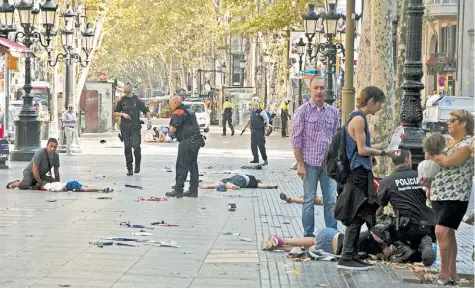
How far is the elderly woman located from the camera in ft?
30.1

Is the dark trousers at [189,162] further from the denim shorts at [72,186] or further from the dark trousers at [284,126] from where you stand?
the dark trousers at [284,126]

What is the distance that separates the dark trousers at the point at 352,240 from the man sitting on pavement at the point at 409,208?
383 millimetres

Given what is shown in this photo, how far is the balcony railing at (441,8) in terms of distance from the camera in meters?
63.7

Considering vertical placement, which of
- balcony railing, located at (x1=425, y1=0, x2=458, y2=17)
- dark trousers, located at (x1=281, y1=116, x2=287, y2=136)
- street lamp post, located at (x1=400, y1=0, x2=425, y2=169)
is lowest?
dark trousers, located at (x1=281, y1=116, x2=287, y2=136)

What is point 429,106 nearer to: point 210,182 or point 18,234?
point 210,182

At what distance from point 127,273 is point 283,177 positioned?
1481 centimetres

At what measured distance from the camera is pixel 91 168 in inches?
1008

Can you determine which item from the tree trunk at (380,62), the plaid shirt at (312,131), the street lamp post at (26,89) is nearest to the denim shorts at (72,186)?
the tree trunk at (380,62)

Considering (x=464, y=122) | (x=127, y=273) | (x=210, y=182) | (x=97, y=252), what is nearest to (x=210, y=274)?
(x=127, y=273)

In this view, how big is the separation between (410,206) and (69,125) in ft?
78.3

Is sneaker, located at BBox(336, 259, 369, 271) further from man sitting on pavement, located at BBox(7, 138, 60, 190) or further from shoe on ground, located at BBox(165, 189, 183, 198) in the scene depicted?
man sitting on pavement, located at BBox(7, 138, 60, 190)

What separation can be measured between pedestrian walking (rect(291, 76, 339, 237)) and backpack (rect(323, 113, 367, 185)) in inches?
66.5

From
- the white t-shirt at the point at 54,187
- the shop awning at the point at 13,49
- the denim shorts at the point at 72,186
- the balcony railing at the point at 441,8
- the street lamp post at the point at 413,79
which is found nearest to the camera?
the street lamp post at the point at 413,79

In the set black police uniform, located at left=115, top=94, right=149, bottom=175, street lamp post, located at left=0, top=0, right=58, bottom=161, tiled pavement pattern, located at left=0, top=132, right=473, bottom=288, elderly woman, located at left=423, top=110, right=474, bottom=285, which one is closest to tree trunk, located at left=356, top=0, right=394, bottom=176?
tiled pavement pattern, located at left=0, top=132, right=473, bottom=288
